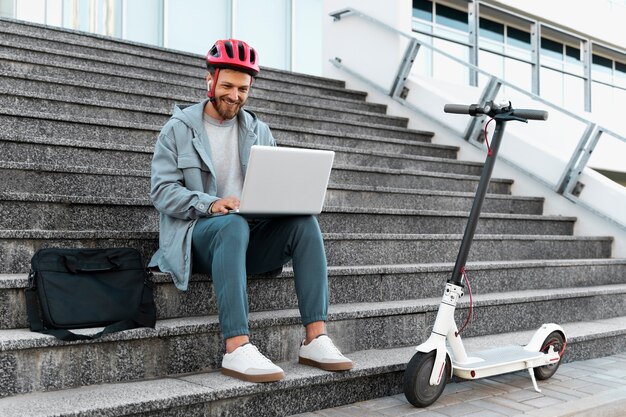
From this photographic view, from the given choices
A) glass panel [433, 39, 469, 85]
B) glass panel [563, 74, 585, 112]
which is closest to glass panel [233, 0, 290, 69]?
glass panel [563, 74, 585, 112]

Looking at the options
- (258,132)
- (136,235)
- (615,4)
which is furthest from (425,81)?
(615,4)

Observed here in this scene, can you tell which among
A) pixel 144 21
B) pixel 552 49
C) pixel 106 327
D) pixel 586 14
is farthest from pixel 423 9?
pixel 106 327

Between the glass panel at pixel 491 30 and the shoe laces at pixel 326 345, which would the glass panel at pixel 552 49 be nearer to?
the glass panel at pixel 491 30

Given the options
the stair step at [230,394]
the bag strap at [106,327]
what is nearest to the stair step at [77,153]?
the bag strap at [106,327]

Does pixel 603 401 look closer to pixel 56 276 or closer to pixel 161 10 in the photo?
pixel 56 276

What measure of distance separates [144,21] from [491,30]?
539 cm

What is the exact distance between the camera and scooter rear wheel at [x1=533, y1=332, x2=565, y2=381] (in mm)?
3770

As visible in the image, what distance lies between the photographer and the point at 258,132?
11.7 ft

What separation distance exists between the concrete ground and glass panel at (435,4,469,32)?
6.99 m

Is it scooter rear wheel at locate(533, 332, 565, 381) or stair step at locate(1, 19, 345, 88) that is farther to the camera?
stair step at locate(1, 19, 345, 88)

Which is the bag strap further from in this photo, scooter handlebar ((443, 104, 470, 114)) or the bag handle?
scooter handlebar ((443, 104, 470, 114))

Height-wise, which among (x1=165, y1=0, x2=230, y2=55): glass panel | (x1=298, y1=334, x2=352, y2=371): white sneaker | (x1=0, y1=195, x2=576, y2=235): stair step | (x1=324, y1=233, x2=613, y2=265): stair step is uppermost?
(x1=165, y1=0, x2=230, y2=55): glass panel

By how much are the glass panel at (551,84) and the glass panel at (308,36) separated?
4.42 metres

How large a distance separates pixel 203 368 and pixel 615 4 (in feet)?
45.5
